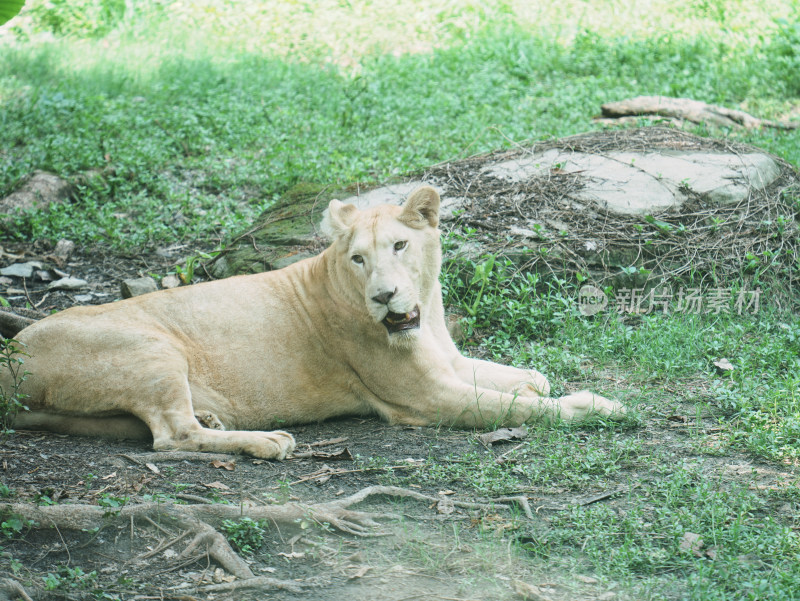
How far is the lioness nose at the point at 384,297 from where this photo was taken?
4469mm

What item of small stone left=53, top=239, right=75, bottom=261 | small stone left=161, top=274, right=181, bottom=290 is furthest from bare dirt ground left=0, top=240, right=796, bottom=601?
small stone left=53, top=239, right=75, bottom=261

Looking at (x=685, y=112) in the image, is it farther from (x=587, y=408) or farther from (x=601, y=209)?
(x=587, y=408)

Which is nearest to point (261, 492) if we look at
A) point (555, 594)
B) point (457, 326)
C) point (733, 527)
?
point (555, 594)

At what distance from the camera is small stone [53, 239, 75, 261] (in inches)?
305

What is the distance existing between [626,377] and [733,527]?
217cm

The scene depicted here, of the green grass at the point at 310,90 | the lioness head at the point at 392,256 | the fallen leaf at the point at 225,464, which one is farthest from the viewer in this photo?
the green grass at the point at 310,90

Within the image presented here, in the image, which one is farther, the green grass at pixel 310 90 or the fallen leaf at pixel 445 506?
the green grass at pixel 310 90

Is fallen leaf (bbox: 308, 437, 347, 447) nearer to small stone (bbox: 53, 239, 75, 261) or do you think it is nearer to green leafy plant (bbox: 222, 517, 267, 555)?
green leafy plant (bbox: 222, 517, 267, 555)

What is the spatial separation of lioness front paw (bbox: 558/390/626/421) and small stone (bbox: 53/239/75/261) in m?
5.13

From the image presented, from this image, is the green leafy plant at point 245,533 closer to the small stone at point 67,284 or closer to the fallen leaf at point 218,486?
the fallen leaf at point 218,486

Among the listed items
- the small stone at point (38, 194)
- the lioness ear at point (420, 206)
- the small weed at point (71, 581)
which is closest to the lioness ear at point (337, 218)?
the lioness ear at point (420, 206)

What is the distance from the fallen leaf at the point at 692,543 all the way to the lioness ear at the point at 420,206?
2282 mm

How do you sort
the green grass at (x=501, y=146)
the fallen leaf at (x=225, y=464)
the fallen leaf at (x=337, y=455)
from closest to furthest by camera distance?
the green grass at (x=501, y=146)
the fallen leaf at (x=225, y=464)
the fallen leaf at (x=337, y=455)

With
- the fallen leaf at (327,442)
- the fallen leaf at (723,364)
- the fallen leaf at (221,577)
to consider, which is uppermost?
the fallen leaf at (221,577)
